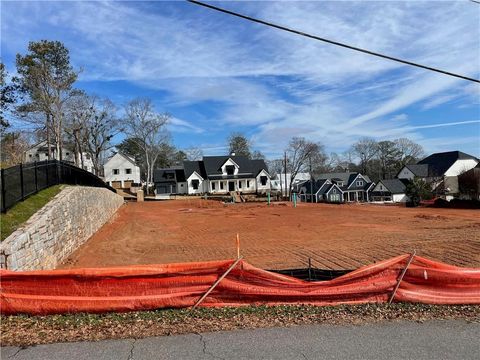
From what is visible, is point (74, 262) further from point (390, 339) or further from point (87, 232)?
point (390, 339)

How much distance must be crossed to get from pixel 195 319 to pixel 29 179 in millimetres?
9190

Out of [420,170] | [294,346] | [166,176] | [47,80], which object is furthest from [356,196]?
[294,346]

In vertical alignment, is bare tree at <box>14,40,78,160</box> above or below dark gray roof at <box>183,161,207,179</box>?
above

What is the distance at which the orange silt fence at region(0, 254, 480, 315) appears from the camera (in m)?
6.59

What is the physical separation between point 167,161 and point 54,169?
87.9 metres

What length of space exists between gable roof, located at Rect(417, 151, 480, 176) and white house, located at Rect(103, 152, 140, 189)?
5772cm

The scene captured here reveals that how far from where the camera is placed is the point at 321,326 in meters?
6.00

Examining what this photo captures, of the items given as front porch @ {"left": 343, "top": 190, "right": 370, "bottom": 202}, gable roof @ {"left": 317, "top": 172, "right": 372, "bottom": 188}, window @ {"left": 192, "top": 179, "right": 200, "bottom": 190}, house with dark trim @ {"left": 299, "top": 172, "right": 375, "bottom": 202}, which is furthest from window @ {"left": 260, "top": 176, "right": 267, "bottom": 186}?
gable roof @ {"left": 317, "top": 172, "right": 372, "bottom": 188}

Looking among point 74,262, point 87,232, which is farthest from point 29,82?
point 74,262

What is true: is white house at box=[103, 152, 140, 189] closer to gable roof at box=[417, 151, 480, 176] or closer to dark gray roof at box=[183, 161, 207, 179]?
dark gray roof at box=[183, 161, 207, 179]

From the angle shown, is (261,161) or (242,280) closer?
(242,280)

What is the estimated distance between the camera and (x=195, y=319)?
6.30 meters

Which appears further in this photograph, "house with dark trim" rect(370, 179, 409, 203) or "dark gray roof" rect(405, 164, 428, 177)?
"dark gray roof" rect(405, 164, 428, 177)

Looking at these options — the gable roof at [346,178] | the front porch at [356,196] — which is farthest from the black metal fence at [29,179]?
the gable roof at [346,178]
